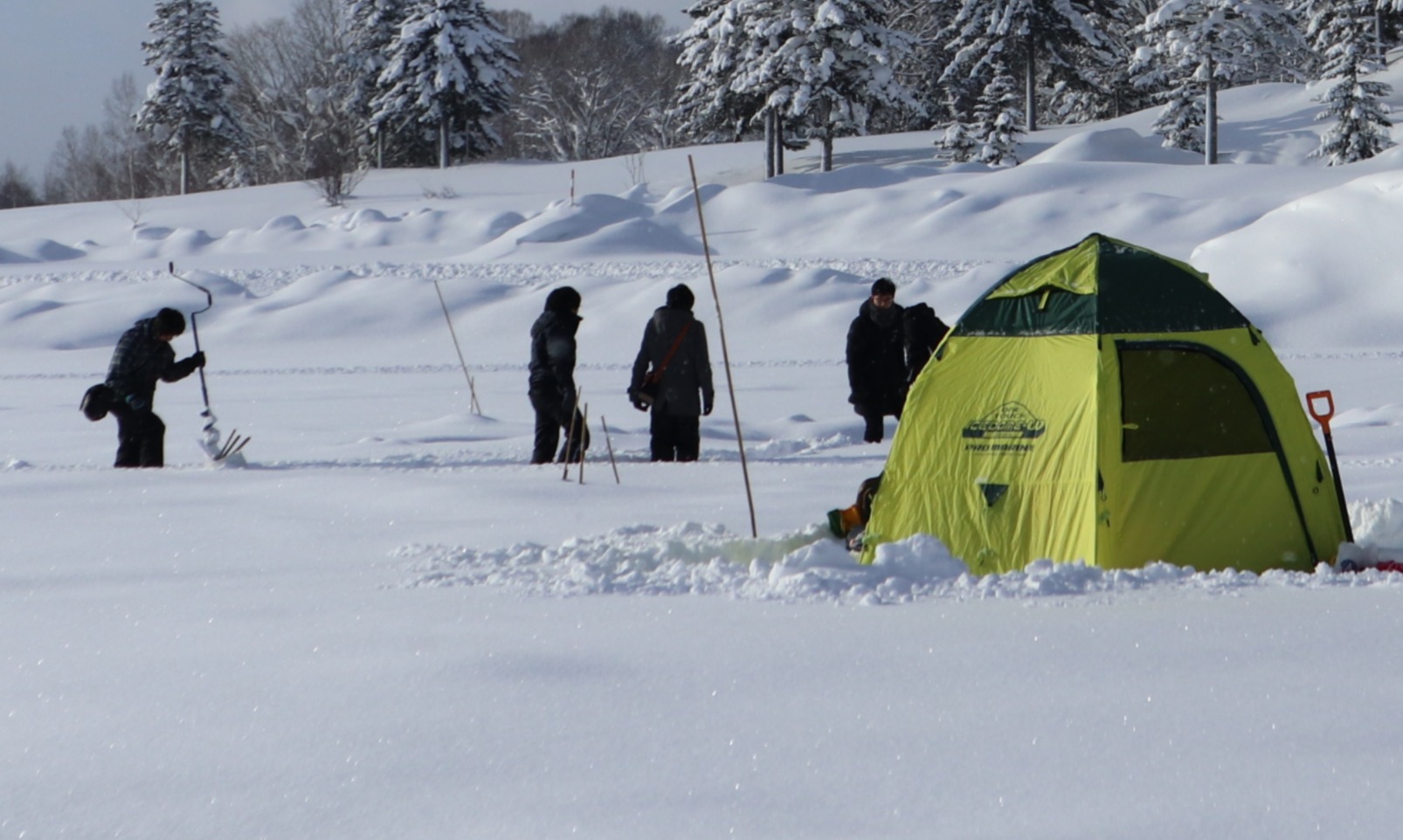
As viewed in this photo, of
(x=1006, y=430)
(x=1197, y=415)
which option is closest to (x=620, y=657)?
(x=1006, y=430)

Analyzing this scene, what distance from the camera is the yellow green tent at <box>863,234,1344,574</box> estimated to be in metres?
5.73

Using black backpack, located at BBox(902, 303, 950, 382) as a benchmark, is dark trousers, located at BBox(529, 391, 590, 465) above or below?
below

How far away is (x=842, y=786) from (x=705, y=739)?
478mm

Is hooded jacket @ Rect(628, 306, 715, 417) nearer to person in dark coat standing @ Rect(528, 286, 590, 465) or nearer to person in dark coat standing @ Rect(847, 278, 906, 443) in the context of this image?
person in dark coat standing @ Rect(528, 286, 590, 465)

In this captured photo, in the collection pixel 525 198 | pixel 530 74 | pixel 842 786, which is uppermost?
pixel 530 74

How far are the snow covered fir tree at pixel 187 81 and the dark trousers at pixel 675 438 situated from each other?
4736 cm

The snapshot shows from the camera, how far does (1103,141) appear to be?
38875 mm

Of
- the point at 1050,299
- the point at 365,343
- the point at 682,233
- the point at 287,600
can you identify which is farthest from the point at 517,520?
the point at 682,233

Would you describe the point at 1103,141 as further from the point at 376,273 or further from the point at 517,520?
the point at 517,520

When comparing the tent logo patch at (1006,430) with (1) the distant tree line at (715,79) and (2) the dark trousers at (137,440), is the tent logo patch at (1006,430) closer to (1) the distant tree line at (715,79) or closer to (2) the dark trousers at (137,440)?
(2) the dark trousers at (137,440)

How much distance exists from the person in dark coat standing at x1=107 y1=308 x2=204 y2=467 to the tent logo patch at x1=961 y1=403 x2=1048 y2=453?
5.82 metres

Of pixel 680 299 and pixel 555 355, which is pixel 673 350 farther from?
pixel 555 355

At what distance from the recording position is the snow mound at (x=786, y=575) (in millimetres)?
5363

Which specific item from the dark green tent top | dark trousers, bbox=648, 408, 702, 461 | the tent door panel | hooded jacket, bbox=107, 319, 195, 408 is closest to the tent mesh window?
the tent door panel
